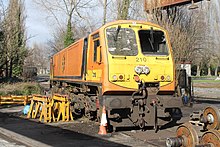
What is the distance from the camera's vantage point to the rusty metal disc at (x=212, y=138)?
20.0 ft

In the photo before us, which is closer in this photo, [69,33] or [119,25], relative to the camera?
[119,25]

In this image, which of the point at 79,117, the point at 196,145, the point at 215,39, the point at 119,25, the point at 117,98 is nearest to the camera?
the point at 196,145

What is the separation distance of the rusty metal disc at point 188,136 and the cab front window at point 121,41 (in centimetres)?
416

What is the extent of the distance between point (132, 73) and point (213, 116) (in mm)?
3955

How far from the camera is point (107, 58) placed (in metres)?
10.2

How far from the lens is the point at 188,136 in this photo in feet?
22.1

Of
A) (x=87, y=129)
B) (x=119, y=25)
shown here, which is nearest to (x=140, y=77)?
(x=119, y=25)

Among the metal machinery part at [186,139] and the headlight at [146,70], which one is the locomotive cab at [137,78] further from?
the metal machinery part at [186,139]

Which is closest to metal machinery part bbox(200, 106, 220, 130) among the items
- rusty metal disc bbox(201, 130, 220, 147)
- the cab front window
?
rusty metal disc bbox(201, 130, 220, 147)

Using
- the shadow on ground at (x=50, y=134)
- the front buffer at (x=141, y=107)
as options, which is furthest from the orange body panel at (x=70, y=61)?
the front buffer at (x=141, y=107)

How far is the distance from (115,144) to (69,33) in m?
30.7

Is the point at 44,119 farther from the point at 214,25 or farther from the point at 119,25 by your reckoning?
the point at 214,25

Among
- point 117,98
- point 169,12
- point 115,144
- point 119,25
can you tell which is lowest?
point 115,144

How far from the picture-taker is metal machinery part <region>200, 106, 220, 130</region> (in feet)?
21.8
